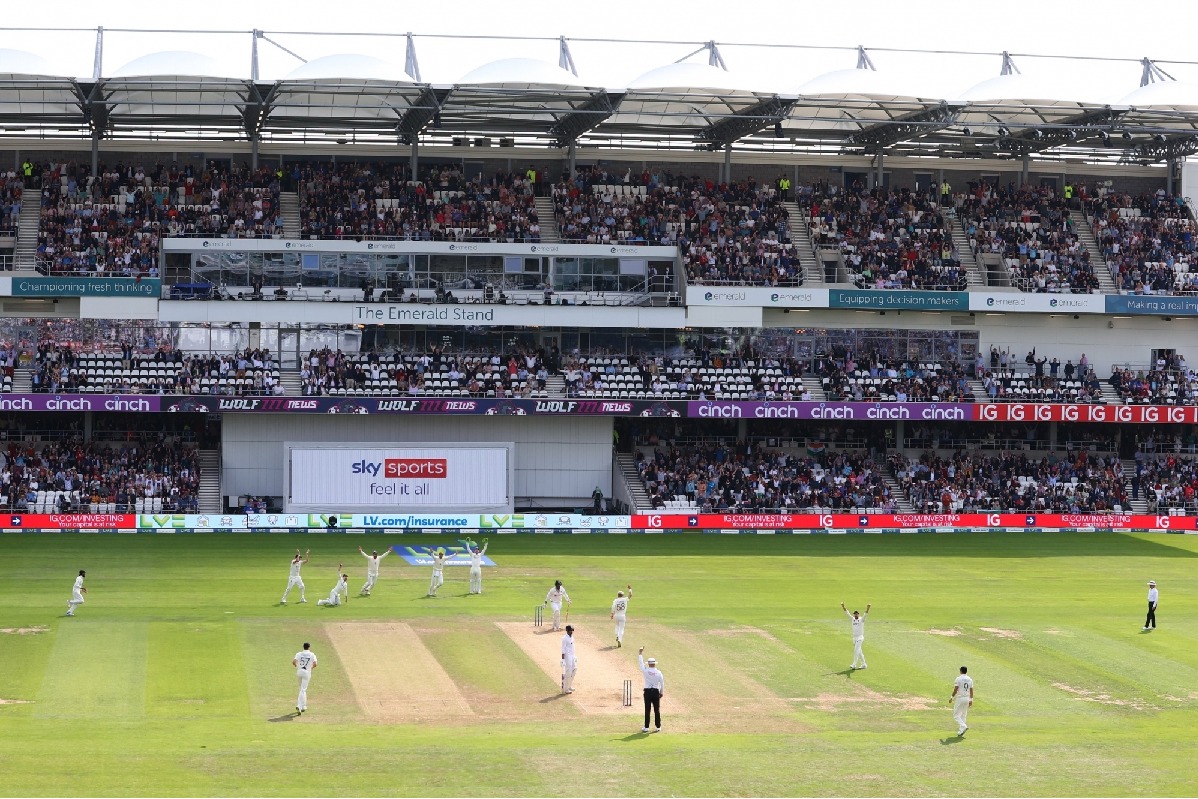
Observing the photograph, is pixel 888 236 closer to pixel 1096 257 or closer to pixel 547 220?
pixel 1096 257

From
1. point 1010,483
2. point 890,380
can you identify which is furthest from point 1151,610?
point 890,380

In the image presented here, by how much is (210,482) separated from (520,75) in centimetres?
1890

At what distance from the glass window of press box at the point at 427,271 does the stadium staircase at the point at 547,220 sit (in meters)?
1.43

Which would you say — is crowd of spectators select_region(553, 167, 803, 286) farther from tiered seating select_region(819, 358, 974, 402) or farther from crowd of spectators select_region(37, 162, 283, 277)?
crowd of spectators select_region(37, 162, 283, 277)

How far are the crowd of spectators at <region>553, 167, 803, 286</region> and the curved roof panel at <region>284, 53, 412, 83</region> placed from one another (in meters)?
10.5

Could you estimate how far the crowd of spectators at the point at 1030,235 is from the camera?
6272 centimetres

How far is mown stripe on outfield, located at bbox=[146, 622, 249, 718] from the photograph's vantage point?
25.6 m

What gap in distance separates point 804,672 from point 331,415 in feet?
98.7

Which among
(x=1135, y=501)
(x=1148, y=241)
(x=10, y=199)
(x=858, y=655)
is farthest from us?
(x=1148, y=241)

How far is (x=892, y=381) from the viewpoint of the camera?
5928cm

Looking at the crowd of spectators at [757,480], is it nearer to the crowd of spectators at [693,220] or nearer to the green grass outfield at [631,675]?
the crowd of spectators at [693,220]

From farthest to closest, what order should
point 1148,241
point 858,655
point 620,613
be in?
point 1148,241 < point 620,613 < point 858,655

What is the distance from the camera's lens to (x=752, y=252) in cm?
6172

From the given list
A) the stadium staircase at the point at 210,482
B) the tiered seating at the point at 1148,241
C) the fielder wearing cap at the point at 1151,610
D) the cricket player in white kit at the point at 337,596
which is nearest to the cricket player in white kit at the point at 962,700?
the fielder wearing cap at the point at 1151,610
